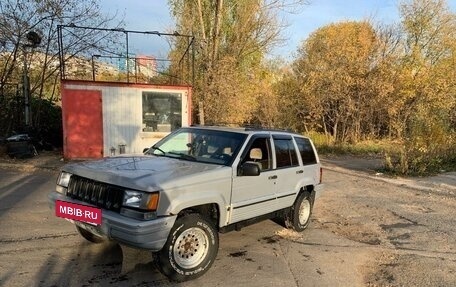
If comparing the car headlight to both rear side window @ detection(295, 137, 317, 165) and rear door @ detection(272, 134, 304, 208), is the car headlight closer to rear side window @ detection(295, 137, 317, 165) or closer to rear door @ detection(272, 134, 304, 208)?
rear door @ detection(272, 134, 304, 208)

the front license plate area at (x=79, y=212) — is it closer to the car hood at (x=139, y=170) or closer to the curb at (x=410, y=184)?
the car hood at (x=139, y=170)

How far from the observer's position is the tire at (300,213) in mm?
6590

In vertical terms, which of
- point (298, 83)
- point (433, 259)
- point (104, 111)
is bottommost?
point (433, 259)

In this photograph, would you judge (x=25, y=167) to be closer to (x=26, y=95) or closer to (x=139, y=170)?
(x=26, y=95)

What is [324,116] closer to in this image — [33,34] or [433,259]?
[33,34]

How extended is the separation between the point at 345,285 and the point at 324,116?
59.9 feet

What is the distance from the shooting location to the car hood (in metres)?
4.25

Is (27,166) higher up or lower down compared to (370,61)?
lower down

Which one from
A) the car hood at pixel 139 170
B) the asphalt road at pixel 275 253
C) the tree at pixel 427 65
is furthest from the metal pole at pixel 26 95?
the tree at pixel 427 65

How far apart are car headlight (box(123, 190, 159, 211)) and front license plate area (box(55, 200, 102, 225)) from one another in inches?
13.8

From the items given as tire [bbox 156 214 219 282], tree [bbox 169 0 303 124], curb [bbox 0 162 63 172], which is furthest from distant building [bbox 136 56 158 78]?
tire [bbox 156 214 219 282]

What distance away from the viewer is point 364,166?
15.5 m

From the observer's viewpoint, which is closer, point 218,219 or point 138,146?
point 218,219

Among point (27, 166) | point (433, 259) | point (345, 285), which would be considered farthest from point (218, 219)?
point (27, 166)
